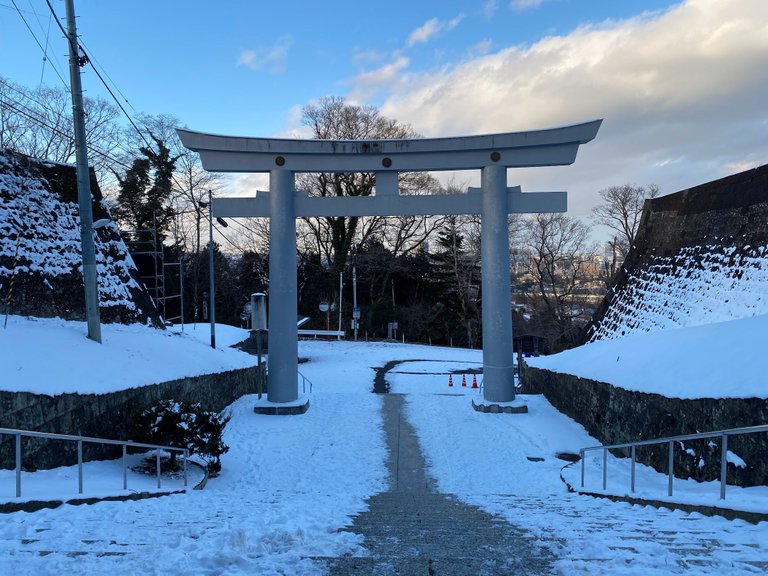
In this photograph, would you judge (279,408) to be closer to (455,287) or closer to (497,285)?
(497,285)

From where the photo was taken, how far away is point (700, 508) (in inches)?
213

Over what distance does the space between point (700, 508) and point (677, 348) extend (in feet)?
16.9

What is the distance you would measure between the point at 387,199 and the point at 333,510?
10025 mm

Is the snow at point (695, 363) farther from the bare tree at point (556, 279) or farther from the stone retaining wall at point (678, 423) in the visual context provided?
the bare tree at point (556, 279)

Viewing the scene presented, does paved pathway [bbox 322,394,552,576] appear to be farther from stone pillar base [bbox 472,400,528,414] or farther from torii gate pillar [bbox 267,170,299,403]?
torii gate pillar [bbox 267,170,299,403]

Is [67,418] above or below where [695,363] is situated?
below

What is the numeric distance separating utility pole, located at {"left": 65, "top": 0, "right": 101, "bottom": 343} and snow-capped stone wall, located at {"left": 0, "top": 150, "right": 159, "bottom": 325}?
176 centimetres

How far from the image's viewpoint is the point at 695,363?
876 centimetres

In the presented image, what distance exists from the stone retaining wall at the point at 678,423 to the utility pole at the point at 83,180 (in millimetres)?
10057

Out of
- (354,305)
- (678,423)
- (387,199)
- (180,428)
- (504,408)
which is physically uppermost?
(387,199)

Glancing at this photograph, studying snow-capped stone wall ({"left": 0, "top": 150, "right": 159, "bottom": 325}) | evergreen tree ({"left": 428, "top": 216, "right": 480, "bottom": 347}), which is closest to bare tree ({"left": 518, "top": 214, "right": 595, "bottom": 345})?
evergreen tree ({"left": 428, "top": 216, "right": 480, "bottom": 347})

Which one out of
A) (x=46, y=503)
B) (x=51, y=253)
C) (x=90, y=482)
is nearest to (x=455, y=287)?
(x=51, y=253)

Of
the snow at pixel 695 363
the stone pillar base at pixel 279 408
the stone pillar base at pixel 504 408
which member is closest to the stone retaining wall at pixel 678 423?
the snow at pixel 695 363

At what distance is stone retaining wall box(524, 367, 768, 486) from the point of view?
6461mm
